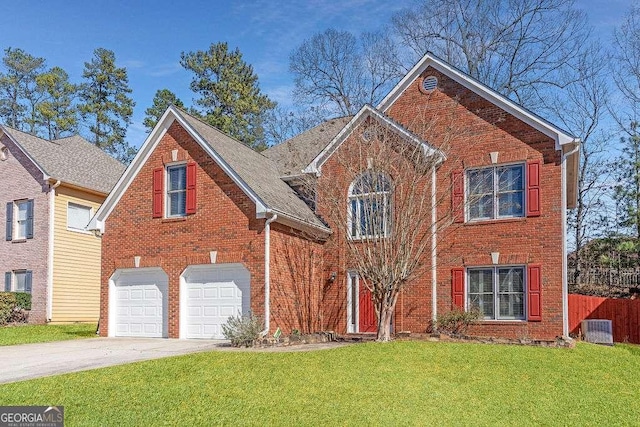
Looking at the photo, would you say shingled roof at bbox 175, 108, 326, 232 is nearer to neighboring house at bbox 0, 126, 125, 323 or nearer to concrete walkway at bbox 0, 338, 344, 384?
concrete walkway at bbox 0, 338, 344, 384

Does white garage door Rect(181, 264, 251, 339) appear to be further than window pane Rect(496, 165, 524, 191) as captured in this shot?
No

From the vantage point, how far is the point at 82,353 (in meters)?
14.0

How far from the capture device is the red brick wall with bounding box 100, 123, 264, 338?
16609 mm

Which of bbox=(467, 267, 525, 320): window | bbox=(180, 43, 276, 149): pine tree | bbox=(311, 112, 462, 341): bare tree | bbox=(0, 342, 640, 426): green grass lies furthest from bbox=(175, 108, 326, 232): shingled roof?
bbox=(180, 43, 276, 149): pine tree

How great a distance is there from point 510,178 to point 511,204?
77 cm

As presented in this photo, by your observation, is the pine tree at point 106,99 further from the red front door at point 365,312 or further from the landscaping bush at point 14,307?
the red front door at point 365,312

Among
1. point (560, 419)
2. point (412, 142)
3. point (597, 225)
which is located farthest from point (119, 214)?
point (597, 225)

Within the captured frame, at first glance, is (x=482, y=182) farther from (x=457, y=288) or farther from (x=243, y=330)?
(x=243, y=330)

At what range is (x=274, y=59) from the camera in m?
31.4

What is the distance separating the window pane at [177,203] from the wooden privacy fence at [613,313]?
44.1 ft

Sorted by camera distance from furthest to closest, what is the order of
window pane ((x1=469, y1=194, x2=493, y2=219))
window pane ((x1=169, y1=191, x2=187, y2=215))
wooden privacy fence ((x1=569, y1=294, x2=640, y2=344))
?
1. wooden privacy fence ((x1=569, y1=294, x2=640, y2=344))
2. window pane ((x1=169, y1=191, x2=187, y2=215))
3. window pane ((x1=469, y1=194, x2=493, y2=219))

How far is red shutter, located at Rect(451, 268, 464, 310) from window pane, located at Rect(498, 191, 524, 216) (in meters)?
2.09

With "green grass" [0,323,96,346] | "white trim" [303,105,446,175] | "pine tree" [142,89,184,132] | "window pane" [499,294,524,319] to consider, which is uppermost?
"pine tree" [142,89,184,132]

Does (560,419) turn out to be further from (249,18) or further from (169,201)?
(249,18)
